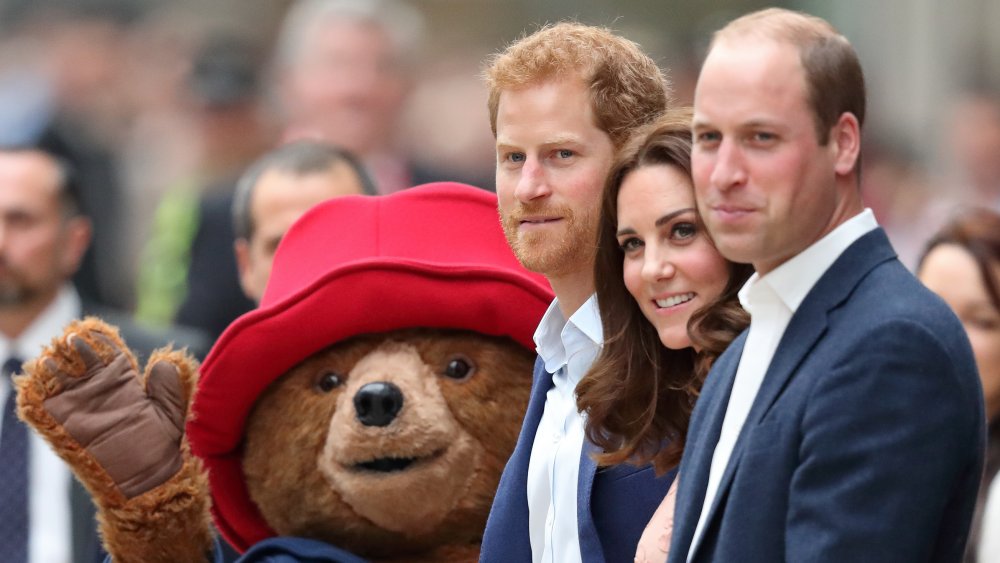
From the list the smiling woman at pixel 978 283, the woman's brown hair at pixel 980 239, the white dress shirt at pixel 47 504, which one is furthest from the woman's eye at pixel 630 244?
the white dress shirt at pixel 47 504

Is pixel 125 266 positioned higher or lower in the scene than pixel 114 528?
lower

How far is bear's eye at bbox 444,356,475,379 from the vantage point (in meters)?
4.05

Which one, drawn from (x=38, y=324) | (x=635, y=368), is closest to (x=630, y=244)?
(x=635, y=368)

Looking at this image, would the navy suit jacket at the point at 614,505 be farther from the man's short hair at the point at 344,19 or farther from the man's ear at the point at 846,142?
the man's short hair at the point at 344,19

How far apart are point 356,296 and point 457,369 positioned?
0.94 feet

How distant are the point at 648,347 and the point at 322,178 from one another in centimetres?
233

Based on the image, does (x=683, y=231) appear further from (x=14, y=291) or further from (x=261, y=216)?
(x=14, y=291)

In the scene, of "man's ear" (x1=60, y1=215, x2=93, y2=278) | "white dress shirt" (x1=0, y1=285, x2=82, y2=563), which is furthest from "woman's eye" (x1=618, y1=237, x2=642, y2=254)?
"man's ear" (x1=60, y1=215, x2=93, y2=278)

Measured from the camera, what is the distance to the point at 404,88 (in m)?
6.93

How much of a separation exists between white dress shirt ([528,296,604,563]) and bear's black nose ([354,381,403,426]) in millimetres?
415

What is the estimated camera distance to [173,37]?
882cm

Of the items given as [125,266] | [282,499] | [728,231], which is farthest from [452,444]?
[125,266]

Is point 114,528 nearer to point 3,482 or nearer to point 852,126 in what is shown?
point 3,482

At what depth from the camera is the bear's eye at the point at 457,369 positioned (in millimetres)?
4055
